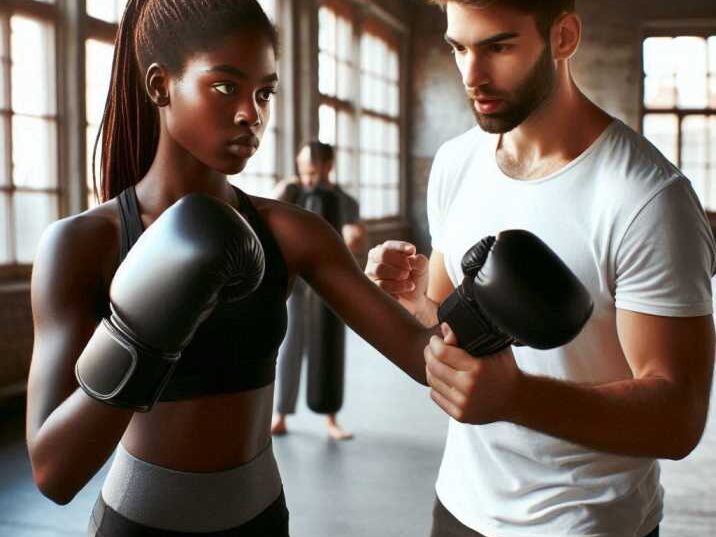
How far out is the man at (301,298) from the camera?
4.19 m

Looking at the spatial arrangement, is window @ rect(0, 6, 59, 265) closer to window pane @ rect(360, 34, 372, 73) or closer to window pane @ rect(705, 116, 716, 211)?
window pane @ rect(360, 34, 372, 73)

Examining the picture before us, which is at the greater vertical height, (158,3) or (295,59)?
(295,59)

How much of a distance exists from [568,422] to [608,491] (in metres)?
0.23

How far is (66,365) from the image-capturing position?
1.02 m

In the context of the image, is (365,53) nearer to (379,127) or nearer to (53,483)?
(379,127)

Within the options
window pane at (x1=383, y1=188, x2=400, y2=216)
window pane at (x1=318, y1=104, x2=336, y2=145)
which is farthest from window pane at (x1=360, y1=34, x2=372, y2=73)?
window pane at (x1=383, y1=188, x2=400, y2=216)

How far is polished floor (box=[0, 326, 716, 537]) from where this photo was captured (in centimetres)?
307

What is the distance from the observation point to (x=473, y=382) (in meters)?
0.98

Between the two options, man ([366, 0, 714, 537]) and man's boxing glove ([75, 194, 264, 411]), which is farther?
man ([366, 0, 714, 537])

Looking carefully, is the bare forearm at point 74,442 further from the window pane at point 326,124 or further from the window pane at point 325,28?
the window pane at point 325,28

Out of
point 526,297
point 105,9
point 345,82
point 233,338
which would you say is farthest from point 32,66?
point 345,82

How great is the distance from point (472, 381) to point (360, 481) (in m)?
2.67

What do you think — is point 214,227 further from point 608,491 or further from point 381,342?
point 608,491

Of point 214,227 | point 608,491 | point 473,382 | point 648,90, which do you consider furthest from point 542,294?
point 648,90
